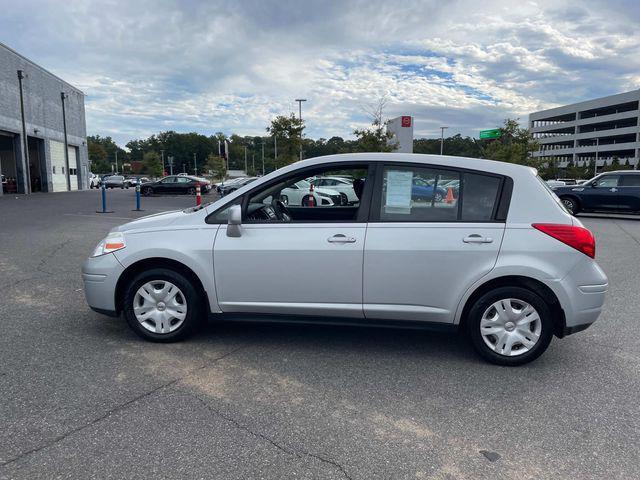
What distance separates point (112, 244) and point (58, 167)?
1611 inches

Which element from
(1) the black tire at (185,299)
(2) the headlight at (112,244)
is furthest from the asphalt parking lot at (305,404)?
(2) the headlight at (112,244)

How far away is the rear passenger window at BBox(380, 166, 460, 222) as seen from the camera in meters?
3.95

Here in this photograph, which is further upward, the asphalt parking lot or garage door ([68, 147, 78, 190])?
garage door ([68, 147, 78, 190])

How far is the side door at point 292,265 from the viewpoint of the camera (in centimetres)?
395

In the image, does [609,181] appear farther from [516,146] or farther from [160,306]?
[160,306]

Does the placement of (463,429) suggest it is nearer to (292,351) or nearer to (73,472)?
(292,351)

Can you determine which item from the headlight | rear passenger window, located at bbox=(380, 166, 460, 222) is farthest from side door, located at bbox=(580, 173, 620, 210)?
the headlight

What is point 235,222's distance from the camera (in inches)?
157

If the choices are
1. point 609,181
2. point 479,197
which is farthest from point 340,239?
point 609,181

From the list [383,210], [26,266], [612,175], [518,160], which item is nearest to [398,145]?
[518,160]

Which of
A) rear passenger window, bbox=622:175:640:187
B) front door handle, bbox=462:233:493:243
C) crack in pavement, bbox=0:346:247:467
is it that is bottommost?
crack in pavement, bbox=0:346:247:467

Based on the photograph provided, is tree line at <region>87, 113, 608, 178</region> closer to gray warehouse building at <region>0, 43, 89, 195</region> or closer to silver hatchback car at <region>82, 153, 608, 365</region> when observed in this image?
gray warehouse building at <region>0, 43, 89, 195</region>

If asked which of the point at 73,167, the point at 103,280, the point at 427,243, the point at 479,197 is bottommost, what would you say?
the point at 103,280

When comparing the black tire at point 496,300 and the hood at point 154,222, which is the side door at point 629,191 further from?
the hood at point 154,222
